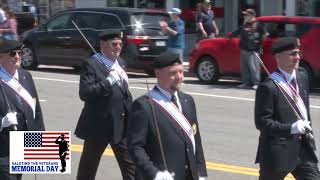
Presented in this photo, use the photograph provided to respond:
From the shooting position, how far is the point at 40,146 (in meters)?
6.01

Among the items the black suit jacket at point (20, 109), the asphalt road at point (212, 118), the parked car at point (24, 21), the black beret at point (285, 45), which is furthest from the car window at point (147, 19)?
the black beret at point (285, 45)

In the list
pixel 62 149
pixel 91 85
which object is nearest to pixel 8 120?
pixel 62 149

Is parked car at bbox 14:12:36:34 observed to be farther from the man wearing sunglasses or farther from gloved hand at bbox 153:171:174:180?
gloved hand at bbox 153:171:174:180

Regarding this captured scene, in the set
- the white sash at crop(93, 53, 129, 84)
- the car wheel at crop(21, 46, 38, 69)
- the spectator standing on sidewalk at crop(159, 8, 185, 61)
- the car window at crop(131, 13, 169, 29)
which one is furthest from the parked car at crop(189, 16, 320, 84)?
the white sash at crop(93, 53, 129, 84)

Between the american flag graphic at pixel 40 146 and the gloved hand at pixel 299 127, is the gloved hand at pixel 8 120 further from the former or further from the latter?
the gloved hand at pixel 299 127

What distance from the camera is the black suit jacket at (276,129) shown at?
5633mm

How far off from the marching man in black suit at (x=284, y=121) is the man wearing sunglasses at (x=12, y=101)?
73.1 inches

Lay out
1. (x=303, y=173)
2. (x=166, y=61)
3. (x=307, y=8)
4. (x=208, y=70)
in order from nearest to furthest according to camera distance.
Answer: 1. (x=166, y=61)
2. (x=303, y=173)
3. (x=208, y=70)
4. (x=307, y=8)

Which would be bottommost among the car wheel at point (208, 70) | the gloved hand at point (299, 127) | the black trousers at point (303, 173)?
the car wheel at point (208, 70)

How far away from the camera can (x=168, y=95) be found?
483 centimetres

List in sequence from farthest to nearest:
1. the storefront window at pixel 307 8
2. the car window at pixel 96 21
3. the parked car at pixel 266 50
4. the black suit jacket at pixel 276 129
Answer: the storefront window at pixel 307 8 < the car window at pixel 96 21 < the parked car at pixel 266 50 < the black suit jacket at pixel 276 129

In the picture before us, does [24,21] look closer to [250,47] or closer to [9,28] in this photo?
[9,28]

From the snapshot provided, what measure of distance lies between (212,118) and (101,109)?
5.99 m

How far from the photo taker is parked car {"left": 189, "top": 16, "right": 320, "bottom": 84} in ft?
52.7
